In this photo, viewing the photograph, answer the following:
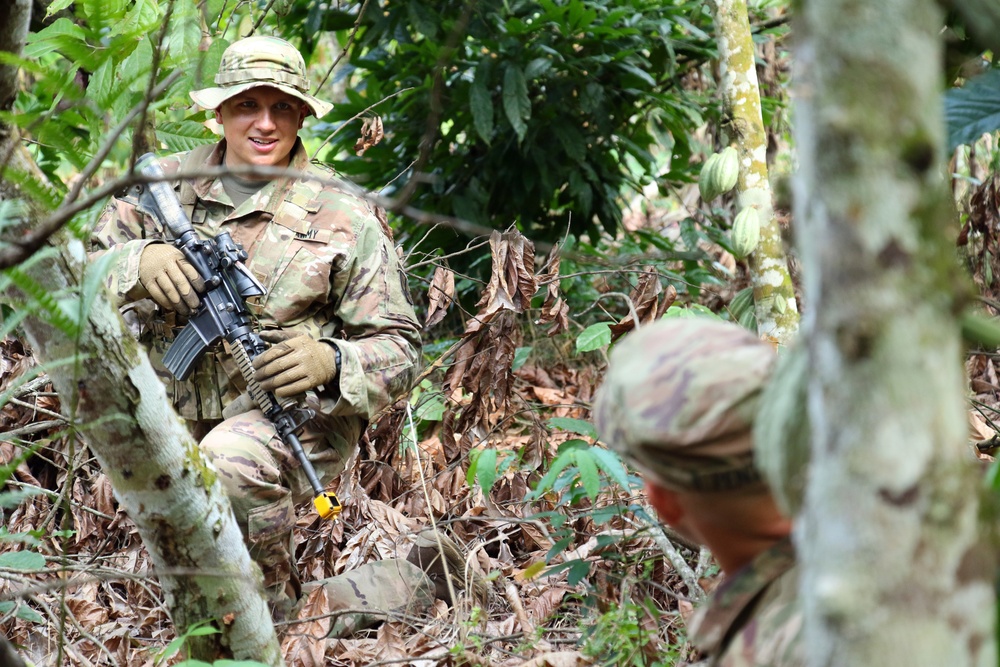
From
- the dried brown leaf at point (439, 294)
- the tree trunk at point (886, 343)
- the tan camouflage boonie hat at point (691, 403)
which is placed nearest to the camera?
the tree trunk at point (886, 343)

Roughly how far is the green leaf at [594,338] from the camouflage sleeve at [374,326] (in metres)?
0.61

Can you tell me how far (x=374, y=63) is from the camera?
522 centimetres

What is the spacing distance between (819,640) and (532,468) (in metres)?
2.97

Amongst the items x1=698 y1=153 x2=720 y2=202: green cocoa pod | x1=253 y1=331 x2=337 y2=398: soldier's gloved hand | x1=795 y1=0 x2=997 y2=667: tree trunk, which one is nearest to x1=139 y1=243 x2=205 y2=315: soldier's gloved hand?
x1=253 y1=331 x2=337 y2=398: soldier's gloved hand

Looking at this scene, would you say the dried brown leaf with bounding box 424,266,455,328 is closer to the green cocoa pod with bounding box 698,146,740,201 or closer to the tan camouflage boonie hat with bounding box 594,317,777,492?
the green cocoa pod with bounding box 698,146,740,201

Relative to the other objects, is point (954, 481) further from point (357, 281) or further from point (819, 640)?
point (357, 281)

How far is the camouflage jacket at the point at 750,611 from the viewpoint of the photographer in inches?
46.6

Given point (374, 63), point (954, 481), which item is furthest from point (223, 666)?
point (374, 63)

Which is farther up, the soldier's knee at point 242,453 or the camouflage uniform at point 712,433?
the camouflage uniform at point 712,433

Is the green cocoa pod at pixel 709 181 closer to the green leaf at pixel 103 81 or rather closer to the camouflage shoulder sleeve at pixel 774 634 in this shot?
the green leaf at pixel 103 81

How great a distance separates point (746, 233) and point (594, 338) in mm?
679

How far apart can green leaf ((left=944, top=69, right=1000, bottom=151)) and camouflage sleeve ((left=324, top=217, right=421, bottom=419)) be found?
193 cm

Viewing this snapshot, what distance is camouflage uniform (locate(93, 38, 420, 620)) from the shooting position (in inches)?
133

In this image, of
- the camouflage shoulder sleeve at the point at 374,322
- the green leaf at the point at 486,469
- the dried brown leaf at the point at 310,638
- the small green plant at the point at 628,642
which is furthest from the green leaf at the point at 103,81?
the small green plant at the point at 628,642
